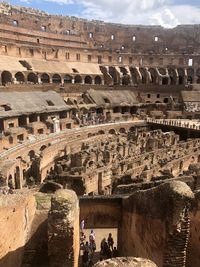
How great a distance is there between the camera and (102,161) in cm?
2148

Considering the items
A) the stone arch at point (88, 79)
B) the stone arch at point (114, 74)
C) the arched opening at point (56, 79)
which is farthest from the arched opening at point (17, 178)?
the stone arch at point (114, 74)

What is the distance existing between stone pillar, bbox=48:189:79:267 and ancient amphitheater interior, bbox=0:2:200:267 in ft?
0.08

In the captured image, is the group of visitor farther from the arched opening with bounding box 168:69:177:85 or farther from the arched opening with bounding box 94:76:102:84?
the arched opening with bounding box 168:69:177:85

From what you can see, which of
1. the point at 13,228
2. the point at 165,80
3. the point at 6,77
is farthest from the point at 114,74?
the point at 13,228

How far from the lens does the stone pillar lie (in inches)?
294

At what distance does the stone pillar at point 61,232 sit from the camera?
7465 millimetres

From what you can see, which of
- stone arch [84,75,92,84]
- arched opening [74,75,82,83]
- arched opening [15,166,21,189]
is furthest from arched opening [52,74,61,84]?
arched opening [15,166,21,189]

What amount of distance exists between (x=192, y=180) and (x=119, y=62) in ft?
141

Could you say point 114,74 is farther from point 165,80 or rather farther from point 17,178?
point 17,178

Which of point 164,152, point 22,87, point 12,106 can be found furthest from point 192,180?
point 22,87

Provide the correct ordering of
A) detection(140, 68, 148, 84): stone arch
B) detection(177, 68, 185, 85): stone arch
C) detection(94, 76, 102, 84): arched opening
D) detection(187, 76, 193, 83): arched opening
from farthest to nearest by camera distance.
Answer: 1. detection(187, 76, 193, 83): arched opening
2. detection(177, 68, 185, 85): stone arch
3. detection(140, 68, 148, 84): stone arch
4. detection(94, 76, 102, 84): arched opening

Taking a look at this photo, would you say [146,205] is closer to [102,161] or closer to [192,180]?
[192,180]

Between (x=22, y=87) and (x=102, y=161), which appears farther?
(x=22, y=87)

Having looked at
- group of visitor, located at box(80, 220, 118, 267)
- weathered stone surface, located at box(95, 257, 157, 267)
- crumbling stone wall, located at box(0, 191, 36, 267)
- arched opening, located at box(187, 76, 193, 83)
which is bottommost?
group of visitor, located at box(80, 220, 118, 267)
